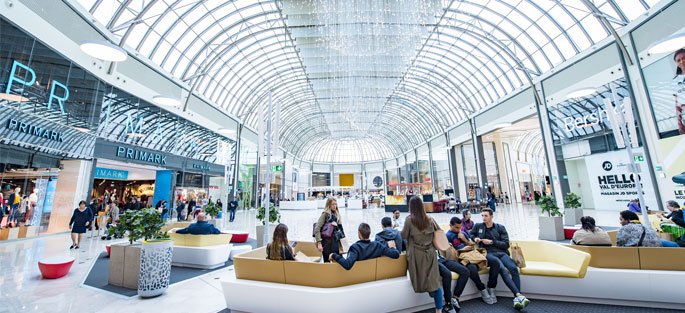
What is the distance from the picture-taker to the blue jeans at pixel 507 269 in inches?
140

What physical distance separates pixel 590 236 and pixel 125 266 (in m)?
7.34

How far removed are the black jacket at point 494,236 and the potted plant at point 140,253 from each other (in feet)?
16.0

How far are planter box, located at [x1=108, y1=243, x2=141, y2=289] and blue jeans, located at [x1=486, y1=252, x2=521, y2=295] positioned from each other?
18.0ft

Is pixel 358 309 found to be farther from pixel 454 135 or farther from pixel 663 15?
pixel 454 135

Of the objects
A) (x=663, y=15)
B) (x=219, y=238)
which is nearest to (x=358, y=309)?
(x=219, y=238)

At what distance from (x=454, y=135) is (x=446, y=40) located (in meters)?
11.1

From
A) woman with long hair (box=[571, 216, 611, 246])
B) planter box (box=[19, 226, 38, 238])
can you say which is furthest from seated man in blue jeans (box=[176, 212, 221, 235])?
planter box (box=[19, 226, 38, 238])

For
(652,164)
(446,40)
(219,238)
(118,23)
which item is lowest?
(219,238)

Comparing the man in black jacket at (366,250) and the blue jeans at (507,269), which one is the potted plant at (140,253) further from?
the blue jeans at (507,269)

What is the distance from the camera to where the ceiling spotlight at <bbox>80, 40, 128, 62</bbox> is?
6.06 meters

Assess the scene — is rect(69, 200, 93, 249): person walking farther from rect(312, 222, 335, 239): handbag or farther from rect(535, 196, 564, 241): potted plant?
rect(535, 196, 564, 241): potted plant

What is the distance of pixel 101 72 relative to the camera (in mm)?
10797

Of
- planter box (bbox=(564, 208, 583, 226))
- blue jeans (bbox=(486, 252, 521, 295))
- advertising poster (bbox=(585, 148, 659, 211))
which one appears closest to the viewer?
blue jeans (bbox=(486, 252, 521, 295))

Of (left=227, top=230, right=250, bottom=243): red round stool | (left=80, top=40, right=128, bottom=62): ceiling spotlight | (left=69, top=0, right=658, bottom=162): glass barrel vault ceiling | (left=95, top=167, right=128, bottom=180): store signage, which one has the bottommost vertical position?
(left=227, top=230, right=250, bottom=243): red round stool
